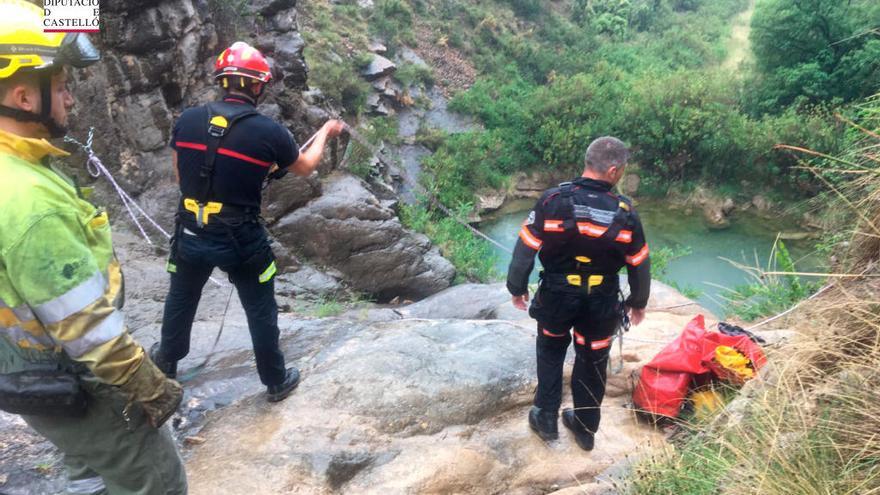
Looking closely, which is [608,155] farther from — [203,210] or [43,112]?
[43,112]

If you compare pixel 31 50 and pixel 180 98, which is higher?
pixel 31 50

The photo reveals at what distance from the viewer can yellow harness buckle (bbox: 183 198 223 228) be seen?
113 inches

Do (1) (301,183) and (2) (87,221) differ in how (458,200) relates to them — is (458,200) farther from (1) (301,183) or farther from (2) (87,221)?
(2) (87,221)

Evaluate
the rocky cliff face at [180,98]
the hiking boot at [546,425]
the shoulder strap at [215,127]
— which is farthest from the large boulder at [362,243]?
the hiking boot at [546,425]

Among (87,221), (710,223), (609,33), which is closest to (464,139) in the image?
(710,223)

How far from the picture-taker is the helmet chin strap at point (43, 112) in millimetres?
1663

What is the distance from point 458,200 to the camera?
58.5 ft

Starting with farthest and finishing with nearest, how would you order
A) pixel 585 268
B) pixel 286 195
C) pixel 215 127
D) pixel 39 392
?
pixel 286 195
pixel 585 268
pixel 215 127
pixel 39 392

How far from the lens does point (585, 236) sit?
2.97 meters

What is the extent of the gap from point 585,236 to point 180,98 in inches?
249

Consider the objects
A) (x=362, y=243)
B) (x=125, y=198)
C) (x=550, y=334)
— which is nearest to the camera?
(x=550, y=334)

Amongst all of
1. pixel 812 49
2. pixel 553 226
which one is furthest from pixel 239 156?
pixel 812 49

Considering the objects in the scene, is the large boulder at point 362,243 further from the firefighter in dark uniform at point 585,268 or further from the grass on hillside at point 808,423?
the grass on hillside at point 808,423

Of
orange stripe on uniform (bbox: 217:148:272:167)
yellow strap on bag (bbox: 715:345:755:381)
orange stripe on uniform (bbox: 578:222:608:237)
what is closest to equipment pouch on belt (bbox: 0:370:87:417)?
orange stripe on uniform (bbox: 217:148:272:167)
